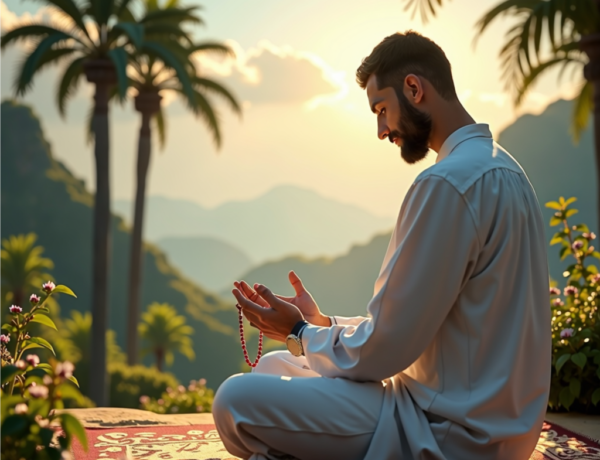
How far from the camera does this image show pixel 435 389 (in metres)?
2.58

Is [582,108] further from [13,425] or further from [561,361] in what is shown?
[13,425]

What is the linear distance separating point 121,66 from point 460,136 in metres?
14.9

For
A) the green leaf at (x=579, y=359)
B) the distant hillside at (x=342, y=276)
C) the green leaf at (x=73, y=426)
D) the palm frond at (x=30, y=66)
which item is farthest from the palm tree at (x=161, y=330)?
the distant hillside at (x=342, y=276)

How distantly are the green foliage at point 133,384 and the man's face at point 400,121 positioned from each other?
68.4ft

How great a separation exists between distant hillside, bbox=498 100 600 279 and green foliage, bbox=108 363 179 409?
84549 mm

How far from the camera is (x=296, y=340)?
2.77 meters

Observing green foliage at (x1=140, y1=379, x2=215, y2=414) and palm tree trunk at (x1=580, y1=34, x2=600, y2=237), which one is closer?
green foliage at (x1=140, y1=379, x2=215, y2=414)

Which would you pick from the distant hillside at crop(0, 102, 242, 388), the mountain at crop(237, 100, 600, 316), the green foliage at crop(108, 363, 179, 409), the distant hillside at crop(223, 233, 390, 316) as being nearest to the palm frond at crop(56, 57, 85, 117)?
the green foliage at crop(108, 363, 179, 409)

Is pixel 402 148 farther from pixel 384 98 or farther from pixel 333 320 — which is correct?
pixel 333 320

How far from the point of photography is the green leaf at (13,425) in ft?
6.75

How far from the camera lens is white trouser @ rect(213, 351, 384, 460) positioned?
2.56m

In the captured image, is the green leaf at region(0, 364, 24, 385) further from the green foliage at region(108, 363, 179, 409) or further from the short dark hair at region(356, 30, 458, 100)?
the green foliage at region(108, 363, 179, 409)

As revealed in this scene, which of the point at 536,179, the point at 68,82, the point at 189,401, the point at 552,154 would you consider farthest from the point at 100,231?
the point at 552,154

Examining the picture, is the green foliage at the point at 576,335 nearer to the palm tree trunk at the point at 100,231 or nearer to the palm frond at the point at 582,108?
the palm frond at the point at 582,108
